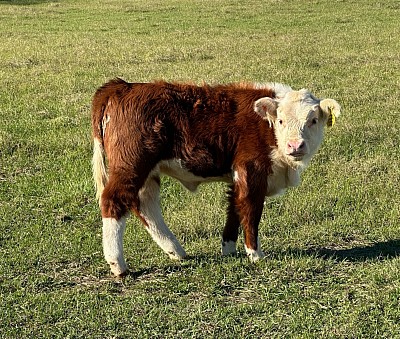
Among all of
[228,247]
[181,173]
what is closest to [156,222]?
[181,173]

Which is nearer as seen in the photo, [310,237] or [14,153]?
[310,237]

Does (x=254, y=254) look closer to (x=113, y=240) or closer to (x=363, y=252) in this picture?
(x=363, y=252)

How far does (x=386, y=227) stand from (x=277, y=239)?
940 mm

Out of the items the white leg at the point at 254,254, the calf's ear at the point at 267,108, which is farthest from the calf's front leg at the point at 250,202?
the calf's ear at the point at 267,108

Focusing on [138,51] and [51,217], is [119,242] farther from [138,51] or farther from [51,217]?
[138,51]

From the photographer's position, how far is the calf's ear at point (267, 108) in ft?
15.8

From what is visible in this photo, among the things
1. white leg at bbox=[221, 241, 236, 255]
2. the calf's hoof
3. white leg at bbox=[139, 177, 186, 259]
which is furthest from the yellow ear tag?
the calf's hoof

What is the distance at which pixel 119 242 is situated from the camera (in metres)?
4.77

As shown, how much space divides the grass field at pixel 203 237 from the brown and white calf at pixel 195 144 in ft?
1.16

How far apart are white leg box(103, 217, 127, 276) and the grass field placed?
0.16 metres

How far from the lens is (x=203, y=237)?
5.72 metres

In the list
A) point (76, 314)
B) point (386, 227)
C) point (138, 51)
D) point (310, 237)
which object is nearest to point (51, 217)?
point (76, 314)

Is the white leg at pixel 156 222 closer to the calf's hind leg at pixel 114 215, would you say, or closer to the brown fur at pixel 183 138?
the brown fur at pixel 183 138

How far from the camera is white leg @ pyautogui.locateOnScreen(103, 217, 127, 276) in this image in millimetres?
4734
